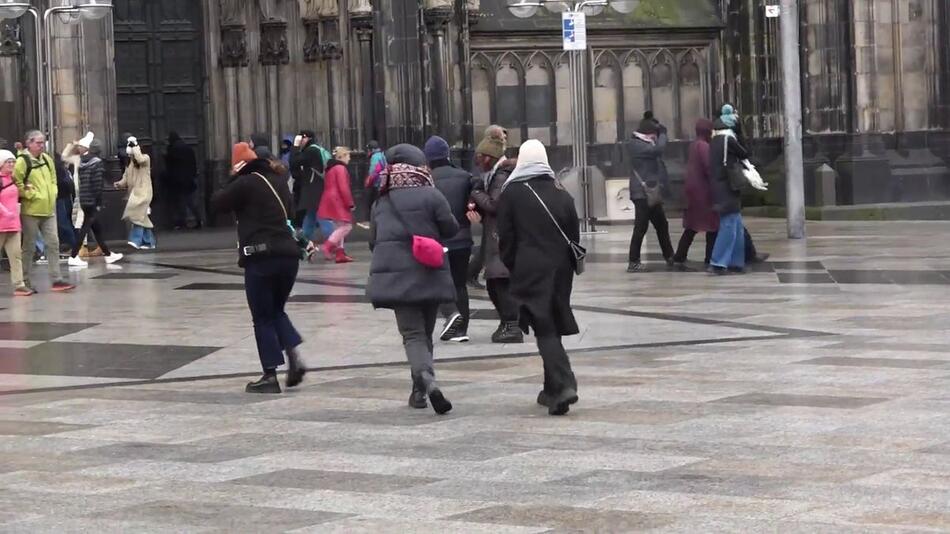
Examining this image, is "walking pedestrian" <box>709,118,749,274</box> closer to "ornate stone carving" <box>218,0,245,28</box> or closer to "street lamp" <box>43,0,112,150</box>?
"street lamp" <box>43,0,112,150</box>

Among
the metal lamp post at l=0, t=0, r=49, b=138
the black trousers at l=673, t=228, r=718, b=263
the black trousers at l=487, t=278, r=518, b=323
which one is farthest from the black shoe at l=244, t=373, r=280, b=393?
the metal lamp post at l=0, t=0, r=49, b=138

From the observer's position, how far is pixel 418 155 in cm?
1189

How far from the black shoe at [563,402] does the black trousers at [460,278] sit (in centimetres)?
396

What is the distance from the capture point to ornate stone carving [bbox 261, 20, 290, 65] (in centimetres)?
3231

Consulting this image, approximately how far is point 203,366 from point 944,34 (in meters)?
21.0

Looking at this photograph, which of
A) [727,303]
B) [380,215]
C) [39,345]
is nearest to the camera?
[380,215]

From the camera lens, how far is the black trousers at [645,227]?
840 inches

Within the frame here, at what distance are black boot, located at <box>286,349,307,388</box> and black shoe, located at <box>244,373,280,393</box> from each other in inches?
5.4

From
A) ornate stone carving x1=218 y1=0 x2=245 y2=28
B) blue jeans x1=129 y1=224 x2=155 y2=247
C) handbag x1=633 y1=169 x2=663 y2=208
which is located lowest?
blue jeans x1=129 y1=224 x2=155 y2=247

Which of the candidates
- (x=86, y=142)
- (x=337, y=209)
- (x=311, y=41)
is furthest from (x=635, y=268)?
(x=311, y=41)

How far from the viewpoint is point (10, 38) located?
28.5 m

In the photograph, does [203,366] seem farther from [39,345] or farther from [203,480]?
[203,480]

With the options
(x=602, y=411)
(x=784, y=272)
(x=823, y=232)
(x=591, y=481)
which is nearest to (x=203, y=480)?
(x=591, y=481)

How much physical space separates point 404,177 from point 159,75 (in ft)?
73.0
